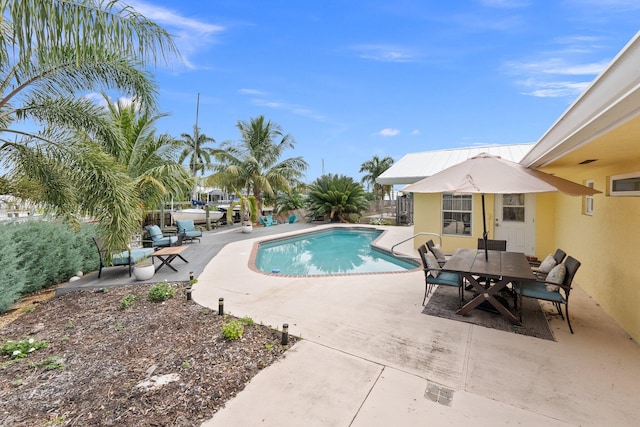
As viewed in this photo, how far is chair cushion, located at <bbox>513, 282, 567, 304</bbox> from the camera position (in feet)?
15.0

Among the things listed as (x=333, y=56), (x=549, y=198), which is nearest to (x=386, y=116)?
(x=333, y=56)

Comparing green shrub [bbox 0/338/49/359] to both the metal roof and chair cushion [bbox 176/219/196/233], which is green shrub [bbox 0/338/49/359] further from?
the metal roof

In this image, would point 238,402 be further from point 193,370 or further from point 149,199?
point 149,199

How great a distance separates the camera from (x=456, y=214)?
10477 mm

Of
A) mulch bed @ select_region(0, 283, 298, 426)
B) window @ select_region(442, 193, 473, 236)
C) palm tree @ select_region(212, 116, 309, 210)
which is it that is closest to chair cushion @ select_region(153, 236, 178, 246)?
mulch bed @ select_region(0, 283, 298, 426)

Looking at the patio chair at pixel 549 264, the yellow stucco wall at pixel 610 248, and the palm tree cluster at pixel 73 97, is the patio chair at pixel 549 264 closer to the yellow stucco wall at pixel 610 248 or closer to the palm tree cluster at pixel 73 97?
the yellow stucco wall at pixel 610 248

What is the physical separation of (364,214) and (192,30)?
61.1 feet

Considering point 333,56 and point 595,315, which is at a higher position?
A: point 333,56

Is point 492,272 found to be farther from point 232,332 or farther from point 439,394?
point 232,332

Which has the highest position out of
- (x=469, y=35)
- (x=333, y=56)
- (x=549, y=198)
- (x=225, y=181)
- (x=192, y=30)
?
(x=333, y=56)

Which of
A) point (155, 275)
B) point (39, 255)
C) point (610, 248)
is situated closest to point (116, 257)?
point (155, 275)

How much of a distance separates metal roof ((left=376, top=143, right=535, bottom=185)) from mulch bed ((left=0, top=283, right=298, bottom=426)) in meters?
8.95

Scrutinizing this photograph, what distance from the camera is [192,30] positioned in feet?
22.8

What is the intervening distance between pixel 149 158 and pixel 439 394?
12.3m
